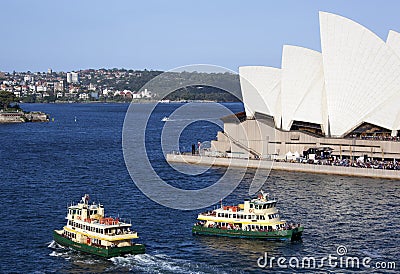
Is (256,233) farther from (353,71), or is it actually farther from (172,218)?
(353,71)

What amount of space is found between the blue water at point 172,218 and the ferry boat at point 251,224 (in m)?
0.43

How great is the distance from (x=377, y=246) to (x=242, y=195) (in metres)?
13.0

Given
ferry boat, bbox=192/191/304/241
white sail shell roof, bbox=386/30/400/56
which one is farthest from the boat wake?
white sail shell roof, bbox=386/30/400/56

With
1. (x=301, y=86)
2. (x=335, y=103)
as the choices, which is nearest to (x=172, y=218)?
(x=335, y=103)

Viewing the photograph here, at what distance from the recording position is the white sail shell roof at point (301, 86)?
58188mm

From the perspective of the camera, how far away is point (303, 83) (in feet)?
193

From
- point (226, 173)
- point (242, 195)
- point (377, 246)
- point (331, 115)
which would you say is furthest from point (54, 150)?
point (377, 246)

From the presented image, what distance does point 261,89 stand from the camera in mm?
62719

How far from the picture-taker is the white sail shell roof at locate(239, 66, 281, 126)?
202 feet

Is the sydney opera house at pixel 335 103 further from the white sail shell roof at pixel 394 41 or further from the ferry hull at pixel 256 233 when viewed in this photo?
the ferry hull at pixel 256 233

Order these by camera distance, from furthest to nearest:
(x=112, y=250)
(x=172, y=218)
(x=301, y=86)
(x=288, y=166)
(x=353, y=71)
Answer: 1. (x=301, y=86)
2. (x=353, y=71)
3. (x=288, y=166)
4. (x=172, y=218)
5. (x=112, y=250)

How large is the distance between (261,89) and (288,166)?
11.3 m

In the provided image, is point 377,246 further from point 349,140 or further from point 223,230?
point 349,140

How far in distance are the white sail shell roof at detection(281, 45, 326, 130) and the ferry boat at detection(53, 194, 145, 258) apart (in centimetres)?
3134
